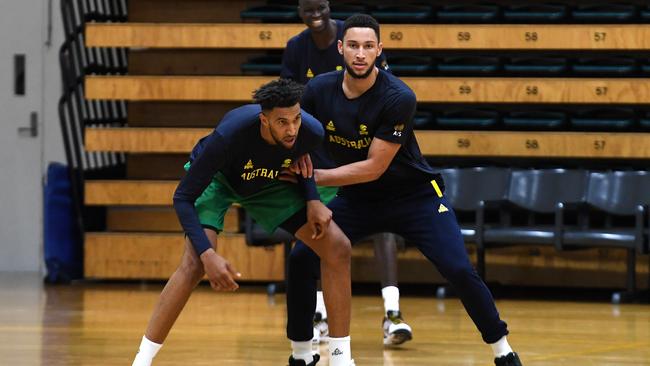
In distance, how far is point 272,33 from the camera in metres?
9.59

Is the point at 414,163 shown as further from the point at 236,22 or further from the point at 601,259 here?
the point at 236,22

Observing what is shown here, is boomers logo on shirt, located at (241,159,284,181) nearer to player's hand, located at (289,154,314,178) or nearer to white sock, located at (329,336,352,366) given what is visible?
player's hand, located at (289,154,314,178)

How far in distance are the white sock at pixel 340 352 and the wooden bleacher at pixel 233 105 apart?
425cm

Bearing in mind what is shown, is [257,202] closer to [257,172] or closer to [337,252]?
[257,172]

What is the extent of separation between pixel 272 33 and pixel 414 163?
4.45 m

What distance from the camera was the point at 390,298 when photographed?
20.8ft

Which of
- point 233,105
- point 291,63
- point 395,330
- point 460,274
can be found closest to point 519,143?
point 233,105

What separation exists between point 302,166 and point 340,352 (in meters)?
0.74

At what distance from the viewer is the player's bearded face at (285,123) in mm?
4668

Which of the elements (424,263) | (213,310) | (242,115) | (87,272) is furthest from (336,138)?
(87,272)

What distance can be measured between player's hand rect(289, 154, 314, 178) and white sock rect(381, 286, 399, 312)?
1496 mm

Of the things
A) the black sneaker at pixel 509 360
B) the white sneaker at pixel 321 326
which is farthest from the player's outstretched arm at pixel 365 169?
the white sneaker at pixel 321 326

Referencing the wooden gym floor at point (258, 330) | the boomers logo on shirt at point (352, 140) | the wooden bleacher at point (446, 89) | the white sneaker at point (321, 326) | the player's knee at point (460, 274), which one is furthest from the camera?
the wooden bleacher at point (446, 89)

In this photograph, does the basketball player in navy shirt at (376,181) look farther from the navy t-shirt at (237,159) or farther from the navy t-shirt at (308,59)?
the navy t-shirt at (308,59)
